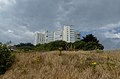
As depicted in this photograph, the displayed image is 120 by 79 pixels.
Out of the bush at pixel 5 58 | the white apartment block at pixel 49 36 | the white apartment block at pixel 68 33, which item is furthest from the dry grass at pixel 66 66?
the white apartment block at pixel 49 36

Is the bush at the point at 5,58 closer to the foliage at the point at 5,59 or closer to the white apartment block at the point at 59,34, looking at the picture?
the foliage at the point at 5,59

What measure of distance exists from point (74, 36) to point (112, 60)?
5383cm

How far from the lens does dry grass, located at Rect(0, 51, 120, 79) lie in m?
9.01

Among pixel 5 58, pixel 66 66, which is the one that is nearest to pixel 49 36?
pixel 5 58

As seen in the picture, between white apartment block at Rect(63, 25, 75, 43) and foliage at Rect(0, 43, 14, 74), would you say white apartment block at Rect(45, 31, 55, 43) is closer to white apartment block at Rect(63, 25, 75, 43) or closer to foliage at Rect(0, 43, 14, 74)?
white apartment block at Rect(63, 25, 75, 43)

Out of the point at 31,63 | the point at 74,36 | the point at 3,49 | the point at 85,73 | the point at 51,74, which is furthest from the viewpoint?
the point at 74,36

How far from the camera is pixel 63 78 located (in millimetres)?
9148

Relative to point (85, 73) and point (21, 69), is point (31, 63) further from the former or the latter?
point (85, 73)

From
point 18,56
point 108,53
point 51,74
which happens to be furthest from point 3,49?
point 108,53

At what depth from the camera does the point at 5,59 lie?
11.6 m

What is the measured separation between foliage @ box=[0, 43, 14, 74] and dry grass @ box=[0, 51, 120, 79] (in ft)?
0.84

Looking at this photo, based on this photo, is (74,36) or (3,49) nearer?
(3,49)

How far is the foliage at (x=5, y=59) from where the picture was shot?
450 inches

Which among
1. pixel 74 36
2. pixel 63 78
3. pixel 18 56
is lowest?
pixel 63 78
